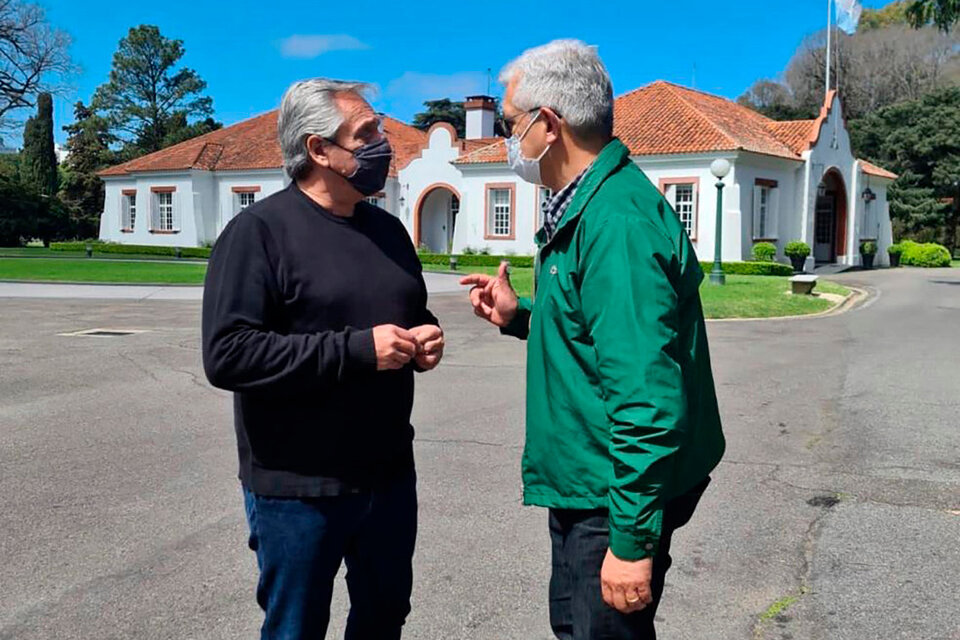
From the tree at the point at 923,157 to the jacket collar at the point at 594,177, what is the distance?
4841cm

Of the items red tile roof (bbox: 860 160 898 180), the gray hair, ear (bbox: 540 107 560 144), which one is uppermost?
red tile roof (bbox: 860 160 898 180)

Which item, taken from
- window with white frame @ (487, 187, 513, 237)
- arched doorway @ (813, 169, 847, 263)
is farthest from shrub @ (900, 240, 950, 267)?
window with white frame @ (487, 187, 513, 237)

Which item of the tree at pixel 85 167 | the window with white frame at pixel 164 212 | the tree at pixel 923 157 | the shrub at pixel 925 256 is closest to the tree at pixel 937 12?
the shrub at pixel 925 256

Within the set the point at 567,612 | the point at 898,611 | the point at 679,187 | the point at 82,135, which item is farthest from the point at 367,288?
the point at 82,135

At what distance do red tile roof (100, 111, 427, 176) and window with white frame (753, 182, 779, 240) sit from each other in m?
16.1

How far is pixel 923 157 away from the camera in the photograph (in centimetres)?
4588

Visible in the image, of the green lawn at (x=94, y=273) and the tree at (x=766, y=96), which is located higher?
the tree at (x=766, y=96)

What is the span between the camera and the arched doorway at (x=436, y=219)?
40.5 meters

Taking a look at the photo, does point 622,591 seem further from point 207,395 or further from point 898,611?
point 207,395

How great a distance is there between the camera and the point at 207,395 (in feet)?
28.1

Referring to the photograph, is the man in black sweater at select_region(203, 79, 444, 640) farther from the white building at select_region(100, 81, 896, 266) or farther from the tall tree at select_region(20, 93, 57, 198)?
the tall tree at select_region(20, 93, 57, 198)

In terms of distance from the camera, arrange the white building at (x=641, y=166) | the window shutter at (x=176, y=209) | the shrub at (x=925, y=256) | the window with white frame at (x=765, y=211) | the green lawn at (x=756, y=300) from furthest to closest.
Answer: the window shutter at (x=176, y=209) → the shrub at (x=925, y=256) → the window with white frame at (x=765, y=211) → the white building at (x=641, y=166) → the green lawn at (x=756, y=300)

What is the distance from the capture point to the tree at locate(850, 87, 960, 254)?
44.8 metres

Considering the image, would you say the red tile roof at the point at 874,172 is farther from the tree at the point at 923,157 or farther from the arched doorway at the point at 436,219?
the arched doorway at the point at 436,219
